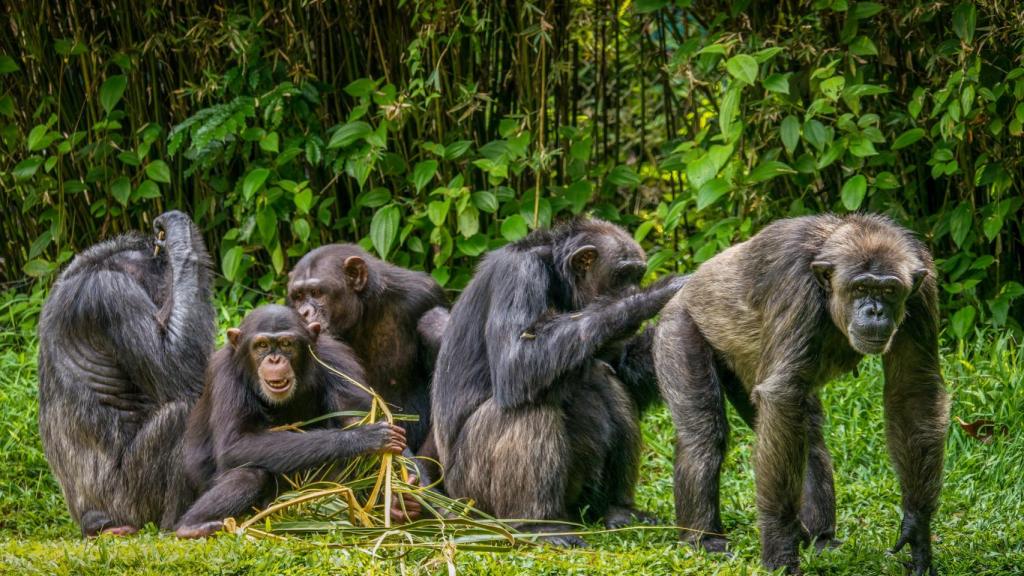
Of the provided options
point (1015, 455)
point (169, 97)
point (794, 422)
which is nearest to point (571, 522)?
point (794, 422)

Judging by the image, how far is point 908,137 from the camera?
7918mm

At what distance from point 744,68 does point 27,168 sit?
16.5 feet

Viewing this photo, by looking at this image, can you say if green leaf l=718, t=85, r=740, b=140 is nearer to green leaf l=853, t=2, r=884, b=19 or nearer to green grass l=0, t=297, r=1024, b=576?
green leaf l=853, t=2, r=884, b=19

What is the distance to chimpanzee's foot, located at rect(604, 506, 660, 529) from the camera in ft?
21.4

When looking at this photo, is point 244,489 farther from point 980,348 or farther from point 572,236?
point 980,348

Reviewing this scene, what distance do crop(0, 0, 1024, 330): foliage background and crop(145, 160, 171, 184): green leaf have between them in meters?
0.02

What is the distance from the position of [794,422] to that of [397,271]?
2950 millimetres

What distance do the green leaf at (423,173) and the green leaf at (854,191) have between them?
8.65 feet

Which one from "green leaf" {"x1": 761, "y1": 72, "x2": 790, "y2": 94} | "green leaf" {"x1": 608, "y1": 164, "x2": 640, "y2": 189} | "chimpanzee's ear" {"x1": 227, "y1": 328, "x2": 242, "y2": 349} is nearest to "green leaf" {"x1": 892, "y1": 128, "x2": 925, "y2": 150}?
"green leaf" {"x1": 761, "y1": 72, "x2": 790, "y2": 94}

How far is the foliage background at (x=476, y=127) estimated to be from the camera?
7996mm

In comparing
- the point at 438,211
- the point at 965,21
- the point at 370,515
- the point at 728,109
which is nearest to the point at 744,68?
the point at 728,109

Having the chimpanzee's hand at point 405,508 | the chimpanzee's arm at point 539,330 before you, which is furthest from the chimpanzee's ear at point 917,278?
the chimpanzee's hand at point 405,508

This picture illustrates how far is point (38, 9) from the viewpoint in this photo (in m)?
9.23

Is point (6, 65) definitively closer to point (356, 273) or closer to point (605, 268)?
point (356, 273)
